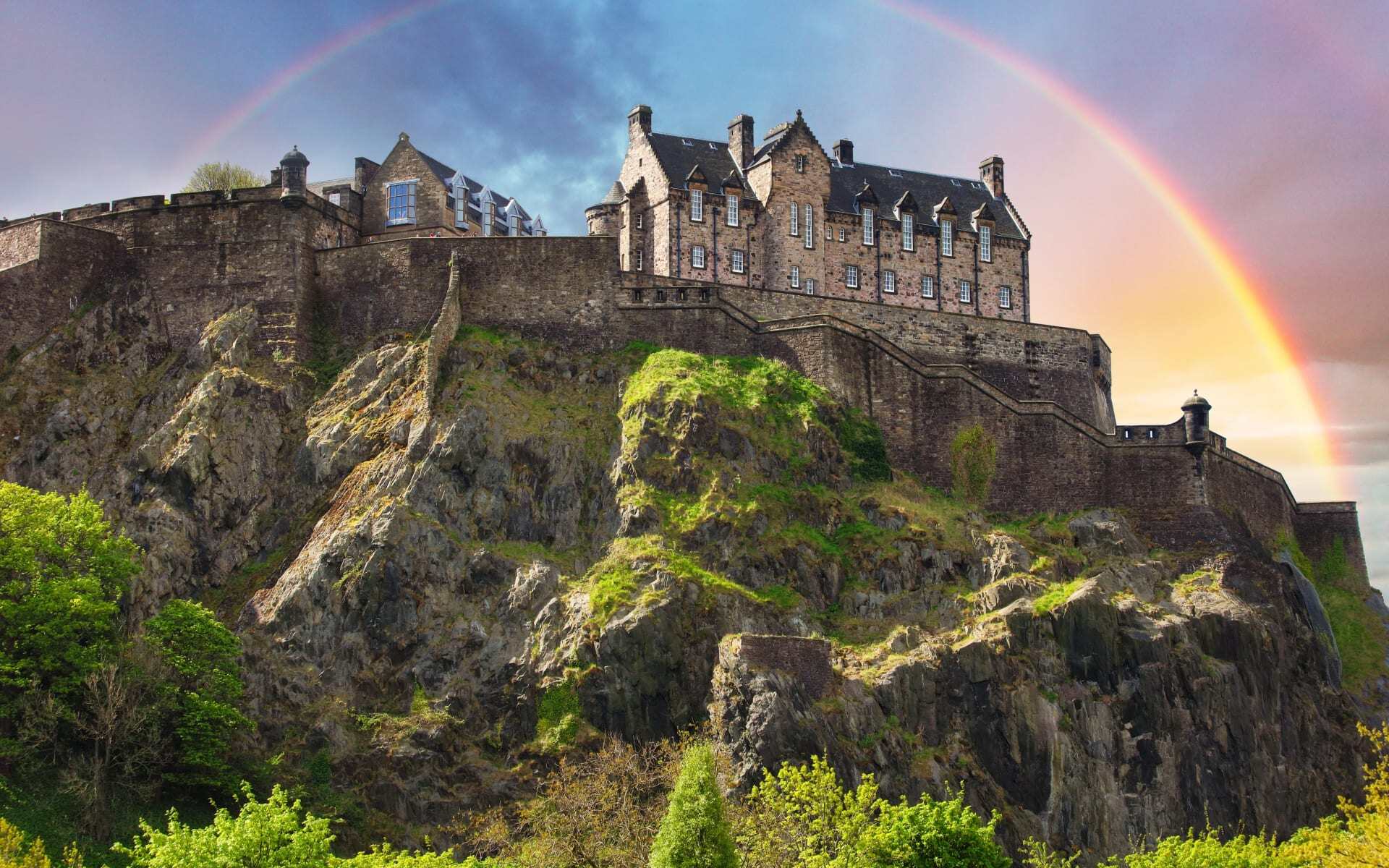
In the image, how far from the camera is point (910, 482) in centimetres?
6481

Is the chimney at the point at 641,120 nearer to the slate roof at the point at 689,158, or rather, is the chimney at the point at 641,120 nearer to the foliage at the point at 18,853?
the slate roof at the point at 689,158

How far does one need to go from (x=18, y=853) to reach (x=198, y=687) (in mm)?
10841

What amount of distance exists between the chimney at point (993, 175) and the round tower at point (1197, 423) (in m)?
21.0

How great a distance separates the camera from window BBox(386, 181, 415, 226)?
72188 mm

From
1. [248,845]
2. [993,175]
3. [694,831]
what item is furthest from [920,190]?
[248,845]

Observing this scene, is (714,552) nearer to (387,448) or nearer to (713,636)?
(713,636)

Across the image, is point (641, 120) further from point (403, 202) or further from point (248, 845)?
point (248, 845)

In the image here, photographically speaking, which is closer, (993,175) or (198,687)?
(198,687)

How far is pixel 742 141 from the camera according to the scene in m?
79.2

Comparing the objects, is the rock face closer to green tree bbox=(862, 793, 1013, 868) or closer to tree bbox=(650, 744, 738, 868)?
tree bbox=(650, 744, 738, 868)

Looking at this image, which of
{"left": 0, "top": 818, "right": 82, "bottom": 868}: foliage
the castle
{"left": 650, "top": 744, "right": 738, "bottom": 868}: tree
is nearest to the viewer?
{"left": 0, "top": 818, "right": 82, "bottom": 868}: foliage

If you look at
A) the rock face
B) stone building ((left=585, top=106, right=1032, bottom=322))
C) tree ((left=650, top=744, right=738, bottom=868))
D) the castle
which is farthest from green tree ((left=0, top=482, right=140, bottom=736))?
stone building ((left=585, top=106, right=1032, bottom=322))

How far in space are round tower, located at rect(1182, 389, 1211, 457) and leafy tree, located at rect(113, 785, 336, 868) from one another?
40006 millimetres

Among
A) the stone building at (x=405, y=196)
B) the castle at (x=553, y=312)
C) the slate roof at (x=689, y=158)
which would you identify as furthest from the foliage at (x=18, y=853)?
the slate roof at (x=689, y=158)
